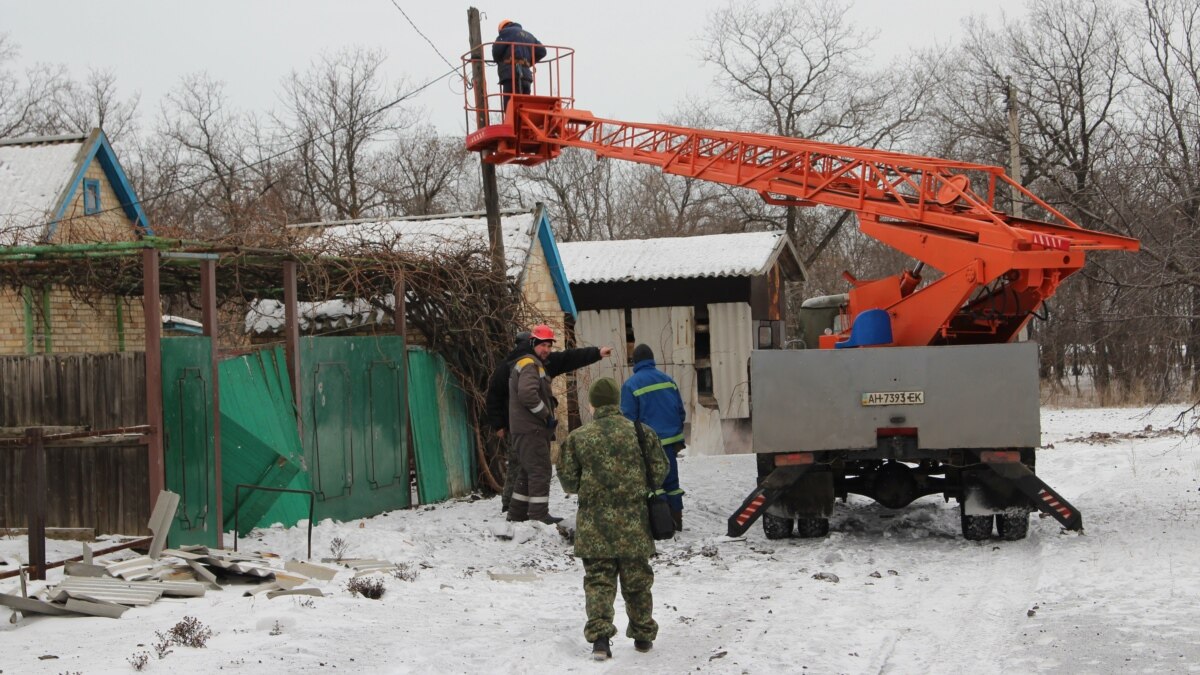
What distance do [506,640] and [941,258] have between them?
6.22 m

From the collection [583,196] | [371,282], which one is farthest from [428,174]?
[371,282]

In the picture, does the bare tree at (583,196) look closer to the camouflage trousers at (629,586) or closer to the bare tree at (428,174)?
the bare tree at (428,174)

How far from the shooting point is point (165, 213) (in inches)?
1234

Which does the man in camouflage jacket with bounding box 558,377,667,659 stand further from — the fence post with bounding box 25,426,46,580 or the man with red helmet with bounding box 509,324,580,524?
the man with red helmet with bounding box 509,324,580,524

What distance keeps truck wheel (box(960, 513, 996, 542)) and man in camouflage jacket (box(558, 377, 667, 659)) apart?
474cm

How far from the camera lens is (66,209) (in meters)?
20.7

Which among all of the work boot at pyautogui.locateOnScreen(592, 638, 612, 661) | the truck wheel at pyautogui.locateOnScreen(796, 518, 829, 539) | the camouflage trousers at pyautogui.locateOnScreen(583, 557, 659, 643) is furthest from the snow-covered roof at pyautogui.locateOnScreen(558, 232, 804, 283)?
the work boot at pyautogui.locateOnScreen(592, 638, 612, 661)

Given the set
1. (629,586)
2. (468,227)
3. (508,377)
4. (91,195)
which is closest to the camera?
(629,586)

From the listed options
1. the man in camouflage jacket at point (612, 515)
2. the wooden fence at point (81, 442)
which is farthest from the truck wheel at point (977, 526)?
the wooden fence at point (81, 442)

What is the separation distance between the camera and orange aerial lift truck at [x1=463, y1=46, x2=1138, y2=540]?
1044cm

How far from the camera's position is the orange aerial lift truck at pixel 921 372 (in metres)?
10.4

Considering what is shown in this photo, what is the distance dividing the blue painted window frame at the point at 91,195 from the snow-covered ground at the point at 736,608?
Result: 1239cm

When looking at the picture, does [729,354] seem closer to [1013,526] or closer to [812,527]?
[812,527]

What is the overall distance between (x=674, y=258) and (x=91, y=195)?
1095 centimetres
